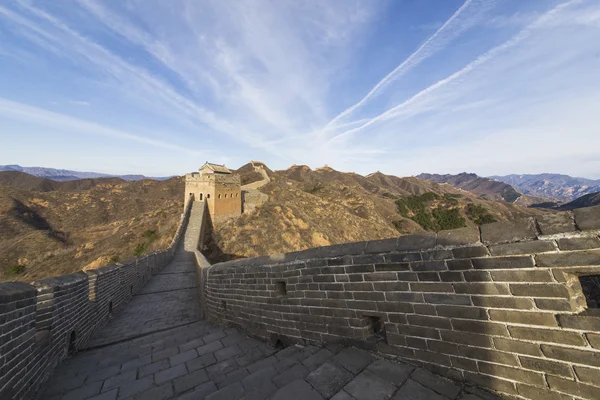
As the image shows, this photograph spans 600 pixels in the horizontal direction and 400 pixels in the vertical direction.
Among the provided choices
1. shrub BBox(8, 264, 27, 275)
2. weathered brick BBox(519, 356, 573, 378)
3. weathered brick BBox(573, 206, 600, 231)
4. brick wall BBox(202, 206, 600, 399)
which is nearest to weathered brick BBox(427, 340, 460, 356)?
brick wall BBox(202, 206, 600, 399)

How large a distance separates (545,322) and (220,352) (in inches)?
176

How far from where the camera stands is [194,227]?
2611cm

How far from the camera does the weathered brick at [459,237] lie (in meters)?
2.33

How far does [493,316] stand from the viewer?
7.06 ft

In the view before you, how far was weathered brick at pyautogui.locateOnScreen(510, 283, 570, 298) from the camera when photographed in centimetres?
188

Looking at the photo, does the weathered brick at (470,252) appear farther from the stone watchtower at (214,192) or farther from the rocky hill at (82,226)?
the stone watchtower at (214,192)

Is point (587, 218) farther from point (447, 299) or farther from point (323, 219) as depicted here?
point (323, 219)

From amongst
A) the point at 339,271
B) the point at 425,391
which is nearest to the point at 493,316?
the point at 425,391

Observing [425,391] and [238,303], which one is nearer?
[425,391]

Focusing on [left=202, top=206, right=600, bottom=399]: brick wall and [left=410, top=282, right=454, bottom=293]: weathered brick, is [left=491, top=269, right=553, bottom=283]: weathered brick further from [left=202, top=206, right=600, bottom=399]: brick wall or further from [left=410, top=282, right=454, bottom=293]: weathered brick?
[left=410, top=282, right=454, bottom=293]: weathered brick

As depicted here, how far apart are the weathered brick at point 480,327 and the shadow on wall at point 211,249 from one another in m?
25.2

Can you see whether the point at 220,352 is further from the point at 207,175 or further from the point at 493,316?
the point at 207,175

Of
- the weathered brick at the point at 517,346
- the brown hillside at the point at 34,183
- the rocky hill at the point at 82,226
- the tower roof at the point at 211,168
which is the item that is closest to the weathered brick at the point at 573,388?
the weathered brick at the point at 517,346

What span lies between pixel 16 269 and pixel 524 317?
148 ft
